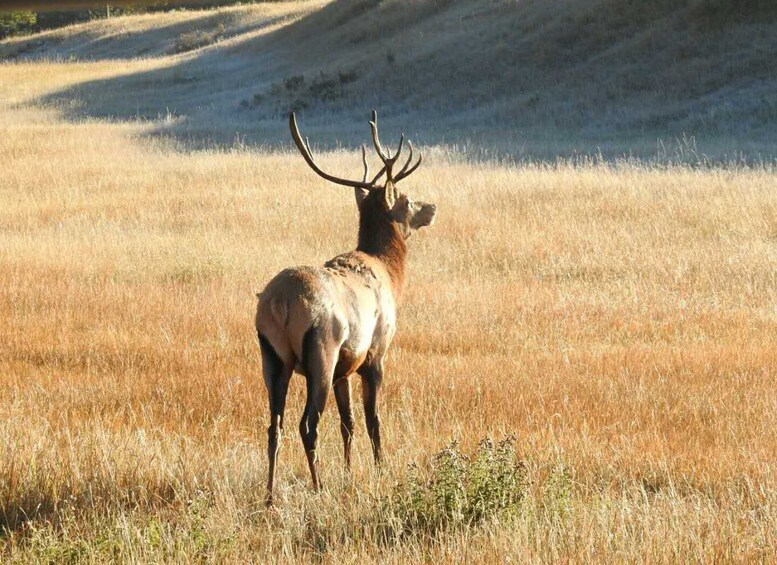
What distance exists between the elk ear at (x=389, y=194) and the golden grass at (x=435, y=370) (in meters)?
1.30

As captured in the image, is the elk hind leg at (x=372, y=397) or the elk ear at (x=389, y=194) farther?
the elk ear at (x=389, y=194)

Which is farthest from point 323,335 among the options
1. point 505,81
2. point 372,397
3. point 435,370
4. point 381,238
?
point 505,81

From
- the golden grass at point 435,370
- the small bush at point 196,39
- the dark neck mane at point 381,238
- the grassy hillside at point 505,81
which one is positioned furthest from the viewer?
the small bush at point 196,39

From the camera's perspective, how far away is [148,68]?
181 feet

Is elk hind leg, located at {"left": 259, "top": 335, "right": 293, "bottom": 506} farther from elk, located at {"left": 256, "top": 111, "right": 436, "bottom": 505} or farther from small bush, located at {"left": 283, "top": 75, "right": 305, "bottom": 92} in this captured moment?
small bush, located at {"left": 283, "top": 75, "right": 305, "bottom": 92}

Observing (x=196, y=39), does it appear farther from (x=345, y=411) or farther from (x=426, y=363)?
(x=345, y=411)

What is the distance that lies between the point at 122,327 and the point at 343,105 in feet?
92.6

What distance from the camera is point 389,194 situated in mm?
6594

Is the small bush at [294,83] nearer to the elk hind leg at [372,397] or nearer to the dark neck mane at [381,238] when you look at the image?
the dark neck mane at [381,238]

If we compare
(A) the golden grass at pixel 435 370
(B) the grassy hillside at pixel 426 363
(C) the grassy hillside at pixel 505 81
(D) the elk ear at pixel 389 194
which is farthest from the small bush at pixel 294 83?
(D) the elk ear at pixel 389 194

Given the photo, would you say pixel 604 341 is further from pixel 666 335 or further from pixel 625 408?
pixel 625 408

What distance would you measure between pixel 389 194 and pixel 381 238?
0.89ft

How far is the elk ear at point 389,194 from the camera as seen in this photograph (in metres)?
6.54

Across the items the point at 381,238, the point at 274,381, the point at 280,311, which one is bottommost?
the point at 274,381
